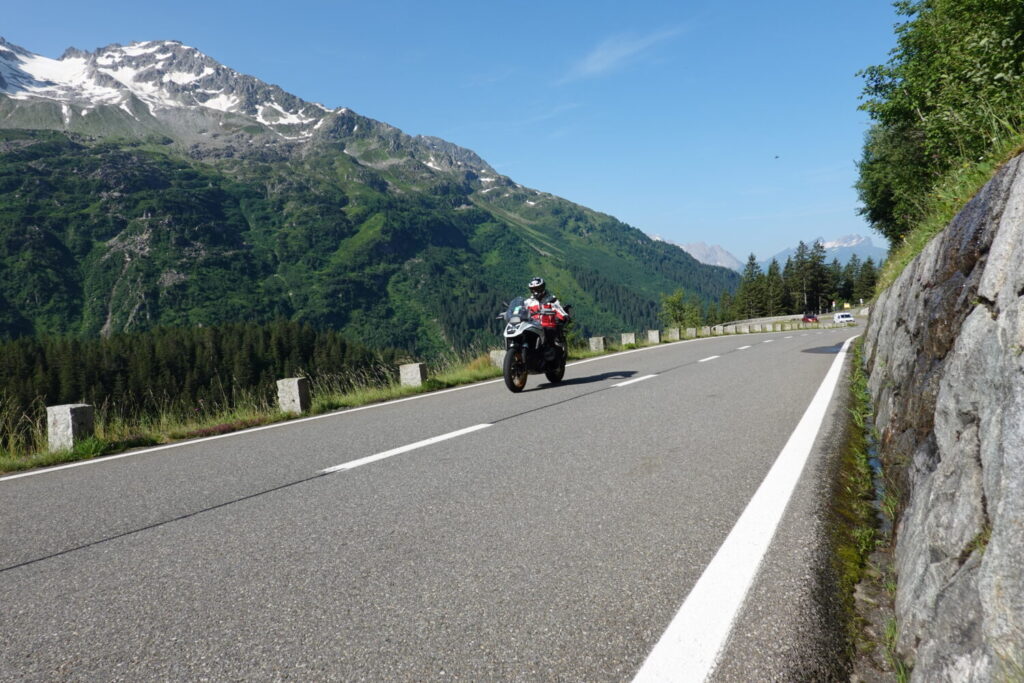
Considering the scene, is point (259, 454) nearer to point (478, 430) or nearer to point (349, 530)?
point (478, 430)

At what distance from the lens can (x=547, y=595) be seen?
8.62 ft

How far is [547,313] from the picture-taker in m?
10.8

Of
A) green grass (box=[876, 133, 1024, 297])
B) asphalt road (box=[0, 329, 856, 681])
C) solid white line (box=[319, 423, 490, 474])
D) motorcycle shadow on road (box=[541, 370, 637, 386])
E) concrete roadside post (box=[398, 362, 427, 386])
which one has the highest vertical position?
green grass (box=[876, 133, 1024, 297])

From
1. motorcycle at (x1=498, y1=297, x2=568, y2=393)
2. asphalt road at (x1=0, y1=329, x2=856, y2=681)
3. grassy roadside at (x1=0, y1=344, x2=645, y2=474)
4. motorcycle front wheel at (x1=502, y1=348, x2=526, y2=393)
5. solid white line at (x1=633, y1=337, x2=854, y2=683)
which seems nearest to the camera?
solid white line at (x1=633, y1=337, x2=854, y2=683)

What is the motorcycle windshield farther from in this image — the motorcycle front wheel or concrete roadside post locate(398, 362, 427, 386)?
concrete roadside post locate(398, 362, 427, 386)

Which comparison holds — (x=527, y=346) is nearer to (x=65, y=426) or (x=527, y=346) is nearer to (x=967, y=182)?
(x=65, y=426)

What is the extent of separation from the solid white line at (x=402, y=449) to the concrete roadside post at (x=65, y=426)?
169 inches

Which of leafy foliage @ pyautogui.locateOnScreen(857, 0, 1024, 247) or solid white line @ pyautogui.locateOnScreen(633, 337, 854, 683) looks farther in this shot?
leafy foliage @ pyautogui.locateOnScreen(857, 0, 1024, 247)

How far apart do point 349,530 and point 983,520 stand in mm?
2988

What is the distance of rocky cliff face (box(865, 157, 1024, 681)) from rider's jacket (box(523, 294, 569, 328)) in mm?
7339

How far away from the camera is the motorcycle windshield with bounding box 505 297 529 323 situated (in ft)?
34.6

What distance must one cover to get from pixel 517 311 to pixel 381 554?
7609 mm

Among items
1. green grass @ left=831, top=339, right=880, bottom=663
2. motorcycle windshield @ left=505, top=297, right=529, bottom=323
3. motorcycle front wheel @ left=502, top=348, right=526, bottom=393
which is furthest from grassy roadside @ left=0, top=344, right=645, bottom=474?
green grass @ left=831, top=339, right=880, bottom=663

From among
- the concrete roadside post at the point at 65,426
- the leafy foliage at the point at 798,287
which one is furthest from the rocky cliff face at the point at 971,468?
the leafy foliage at the point at 798,287
